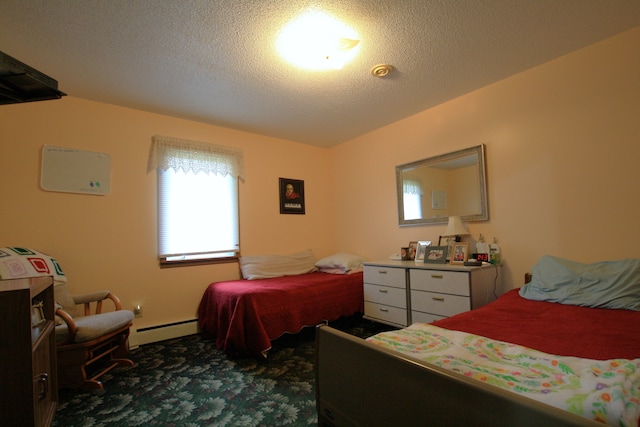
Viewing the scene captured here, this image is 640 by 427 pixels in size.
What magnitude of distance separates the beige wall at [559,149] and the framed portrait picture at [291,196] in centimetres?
172

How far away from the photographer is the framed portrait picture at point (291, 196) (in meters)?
3.99

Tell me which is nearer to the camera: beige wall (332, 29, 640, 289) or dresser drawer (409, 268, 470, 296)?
beige wall (332, 29, 640, 289)

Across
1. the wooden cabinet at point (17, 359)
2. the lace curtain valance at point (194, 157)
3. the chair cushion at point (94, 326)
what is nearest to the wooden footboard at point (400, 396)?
the wooden cabinet at point (17, 359)

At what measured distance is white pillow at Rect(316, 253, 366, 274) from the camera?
3.55 meters

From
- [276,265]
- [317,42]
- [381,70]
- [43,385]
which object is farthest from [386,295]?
[43,385]

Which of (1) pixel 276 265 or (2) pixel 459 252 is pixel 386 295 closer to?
(2) pixel 459 252

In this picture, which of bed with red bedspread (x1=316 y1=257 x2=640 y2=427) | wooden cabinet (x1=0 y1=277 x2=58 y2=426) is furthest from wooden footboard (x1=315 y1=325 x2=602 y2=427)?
wooden cabinet (x1=0 y1=277 x2=58 y2=426)

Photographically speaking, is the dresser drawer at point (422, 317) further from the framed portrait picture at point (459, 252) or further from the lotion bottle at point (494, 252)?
the lotion bottle at point (494, 252)

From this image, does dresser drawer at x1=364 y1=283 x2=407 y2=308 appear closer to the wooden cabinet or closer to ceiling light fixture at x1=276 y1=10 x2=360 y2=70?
ceiling light fixture at x1=276 y1=10 x2=360 y2=70

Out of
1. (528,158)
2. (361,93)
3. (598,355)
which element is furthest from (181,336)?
(528,158)

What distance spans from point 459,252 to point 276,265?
207 cm

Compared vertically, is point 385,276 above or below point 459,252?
below

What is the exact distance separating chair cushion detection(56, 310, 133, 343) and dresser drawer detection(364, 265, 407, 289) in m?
2.21

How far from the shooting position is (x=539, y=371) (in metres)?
0.95
